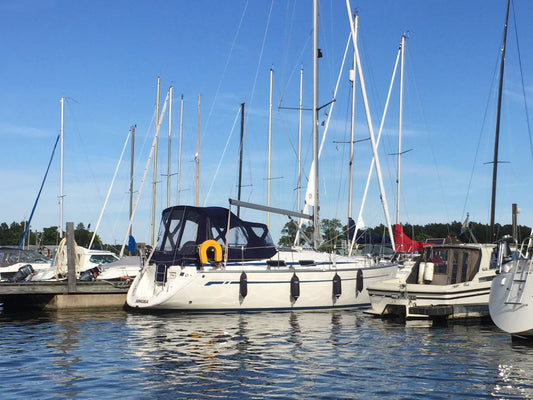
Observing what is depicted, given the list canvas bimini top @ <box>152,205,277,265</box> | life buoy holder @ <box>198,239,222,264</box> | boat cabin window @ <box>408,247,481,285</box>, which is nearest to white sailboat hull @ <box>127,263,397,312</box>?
life buoy holder @ <box>198,239,222,264</box>

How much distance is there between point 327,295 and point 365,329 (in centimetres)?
477

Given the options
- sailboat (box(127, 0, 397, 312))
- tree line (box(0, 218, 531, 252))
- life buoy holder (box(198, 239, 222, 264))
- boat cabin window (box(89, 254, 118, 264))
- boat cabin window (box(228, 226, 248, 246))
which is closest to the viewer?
sailboat (box(127, 0, 397, 312))

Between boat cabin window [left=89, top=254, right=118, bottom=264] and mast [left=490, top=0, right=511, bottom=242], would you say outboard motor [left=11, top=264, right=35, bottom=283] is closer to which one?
boat cabin window [left=89, top=254, right=118, bottom=264]

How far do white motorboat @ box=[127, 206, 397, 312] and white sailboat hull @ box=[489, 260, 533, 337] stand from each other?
8247 millimetres

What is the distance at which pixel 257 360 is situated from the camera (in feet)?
45.6

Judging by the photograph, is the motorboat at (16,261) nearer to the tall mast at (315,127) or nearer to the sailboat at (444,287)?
the tall mast at (315,127)

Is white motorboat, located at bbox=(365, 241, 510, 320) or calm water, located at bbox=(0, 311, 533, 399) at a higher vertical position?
white motorboat, located at bbox=(365, 241, 510, 320)

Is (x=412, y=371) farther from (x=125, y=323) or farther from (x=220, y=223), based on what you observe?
(x=220, y=223)

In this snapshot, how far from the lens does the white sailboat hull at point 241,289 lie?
21.8 metres

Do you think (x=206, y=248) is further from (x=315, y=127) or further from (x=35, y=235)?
(x=35, y=235)

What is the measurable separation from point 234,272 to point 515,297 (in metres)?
9.55

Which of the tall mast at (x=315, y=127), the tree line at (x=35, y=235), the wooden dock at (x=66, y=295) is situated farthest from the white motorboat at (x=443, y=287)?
the tree line at (x=35, y=235)

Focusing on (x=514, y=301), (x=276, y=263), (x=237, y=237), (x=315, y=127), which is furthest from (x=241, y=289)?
(x=514, y=301)

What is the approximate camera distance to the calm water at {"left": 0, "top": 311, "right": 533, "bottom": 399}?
11.1 metres
